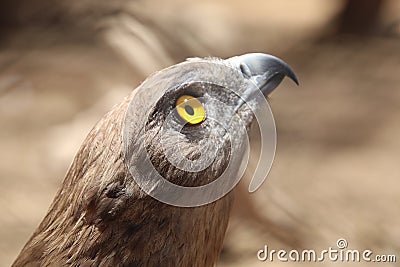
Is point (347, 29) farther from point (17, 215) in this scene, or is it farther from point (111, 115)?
point (111, 115)

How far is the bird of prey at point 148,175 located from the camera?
218cm

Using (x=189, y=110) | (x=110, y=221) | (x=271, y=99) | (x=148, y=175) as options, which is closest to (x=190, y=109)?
(x=189, y=110)

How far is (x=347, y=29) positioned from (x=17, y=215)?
2.94m

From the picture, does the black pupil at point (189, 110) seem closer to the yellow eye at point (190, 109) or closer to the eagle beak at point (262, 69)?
the yellow eye at point (190, 109)

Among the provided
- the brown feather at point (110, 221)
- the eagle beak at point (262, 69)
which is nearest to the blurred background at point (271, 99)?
the eagle beak at point (262, 69)

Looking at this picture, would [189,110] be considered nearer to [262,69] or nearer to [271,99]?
[262,69]

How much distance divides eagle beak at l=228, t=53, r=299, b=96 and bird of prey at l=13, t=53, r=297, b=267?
2 cm

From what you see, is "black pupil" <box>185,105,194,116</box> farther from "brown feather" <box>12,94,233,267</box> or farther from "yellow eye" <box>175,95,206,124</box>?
"brown feather" <box>12,94,233,267</box>

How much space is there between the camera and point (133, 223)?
221 centimetres

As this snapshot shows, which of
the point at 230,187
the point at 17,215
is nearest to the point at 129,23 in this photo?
the point at 17,215

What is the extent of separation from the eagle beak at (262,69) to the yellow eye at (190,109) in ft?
0.80

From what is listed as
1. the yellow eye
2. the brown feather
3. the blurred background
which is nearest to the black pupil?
the yellow eye

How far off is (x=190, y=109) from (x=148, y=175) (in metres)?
0.26

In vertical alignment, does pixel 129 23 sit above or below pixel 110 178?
below
